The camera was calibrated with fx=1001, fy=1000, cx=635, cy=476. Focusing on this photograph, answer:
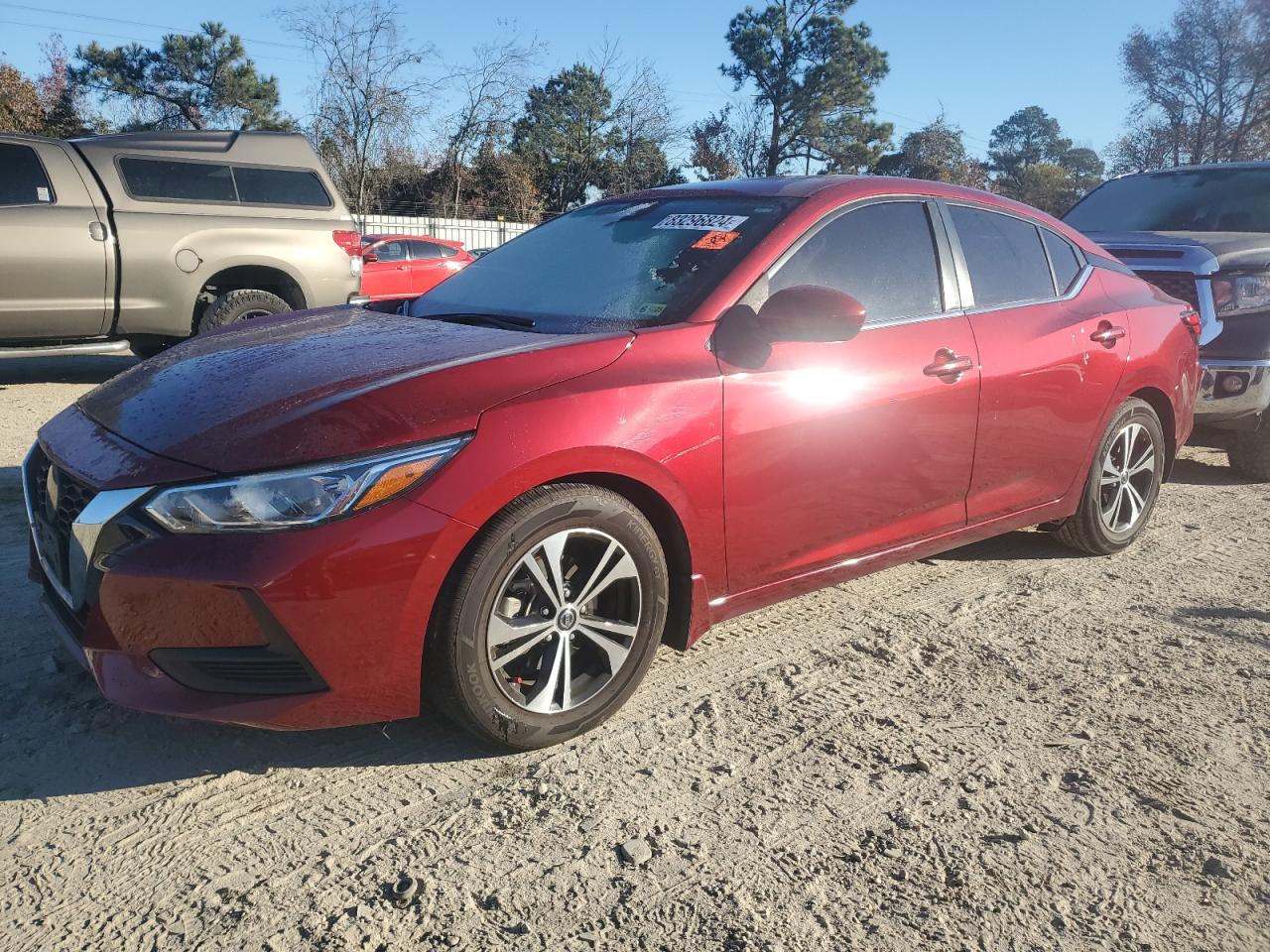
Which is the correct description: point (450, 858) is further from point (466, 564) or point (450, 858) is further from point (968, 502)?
point (968, 502)

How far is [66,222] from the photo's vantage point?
7.45 m

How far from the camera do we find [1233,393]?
5.88m

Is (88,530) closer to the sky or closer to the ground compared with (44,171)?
closer to the ground

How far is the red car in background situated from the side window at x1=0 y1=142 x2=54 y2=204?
317 inches

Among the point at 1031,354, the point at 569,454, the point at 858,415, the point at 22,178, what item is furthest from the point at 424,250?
the point at 569,454

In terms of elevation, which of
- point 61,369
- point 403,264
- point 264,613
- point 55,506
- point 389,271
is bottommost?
point 61,369

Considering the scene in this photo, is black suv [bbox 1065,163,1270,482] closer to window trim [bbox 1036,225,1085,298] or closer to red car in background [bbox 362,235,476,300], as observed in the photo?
window trim [bbox 1036,225,1085,298]

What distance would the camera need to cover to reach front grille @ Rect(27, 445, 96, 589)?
8.24 ft

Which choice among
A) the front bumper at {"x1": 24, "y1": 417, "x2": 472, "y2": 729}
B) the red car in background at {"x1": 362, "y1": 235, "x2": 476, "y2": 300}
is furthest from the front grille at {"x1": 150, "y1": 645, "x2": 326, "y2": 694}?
the red car in background at {"x1": 362, "y1": 235, "x2": 476, "y2": 300}

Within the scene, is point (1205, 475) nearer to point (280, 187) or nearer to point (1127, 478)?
point (1127, 478)

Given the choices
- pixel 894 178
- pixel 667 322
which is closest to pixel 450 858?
pixel 667 322

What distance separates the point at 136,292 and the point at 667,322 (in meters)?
6.24

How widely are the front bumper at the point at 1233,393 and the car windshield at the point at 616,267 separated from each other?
3.83m

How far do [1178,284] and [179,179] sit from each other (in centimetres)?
741
